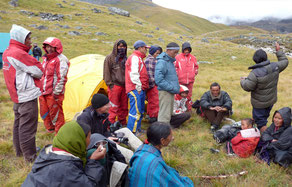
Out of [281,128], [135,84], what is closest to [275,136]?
[281,128]

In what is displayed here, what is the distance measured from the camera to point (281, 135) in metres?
4.15

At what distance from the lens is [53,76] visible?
4.86 meters

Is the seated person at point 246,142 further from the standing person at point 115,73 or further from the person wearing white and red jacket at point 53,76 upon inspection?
the person wearing white and red jacket at point 53,76

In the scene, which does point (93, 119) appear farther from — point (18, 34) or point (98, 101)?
point (18, 34)

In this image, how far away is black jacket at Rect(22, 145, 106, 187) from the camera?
2.18m

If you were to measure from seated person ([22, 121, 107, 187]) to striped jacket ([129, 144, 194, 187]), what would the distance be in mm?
412

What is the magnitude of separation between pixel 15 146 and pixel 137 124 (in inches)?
106

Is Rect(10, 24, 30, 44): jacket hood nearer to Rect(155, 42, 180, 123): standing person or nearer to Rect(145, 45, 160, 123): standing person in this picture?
Rect(155, 42, 180, 123): standing person

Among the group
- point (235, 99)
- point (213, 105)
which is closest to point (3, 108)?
point (213, 105)

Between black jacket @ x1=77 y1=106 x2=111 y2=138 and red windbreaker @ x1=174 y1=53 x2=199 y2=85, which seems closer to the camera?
black jacket @ x1=77 y1=106 x2=111 y2=138

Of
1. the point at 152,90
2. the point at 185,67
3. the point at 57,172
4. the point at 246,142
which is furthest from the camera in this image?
the point at 185,67

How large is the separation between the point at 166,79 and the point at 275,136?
2.65 m

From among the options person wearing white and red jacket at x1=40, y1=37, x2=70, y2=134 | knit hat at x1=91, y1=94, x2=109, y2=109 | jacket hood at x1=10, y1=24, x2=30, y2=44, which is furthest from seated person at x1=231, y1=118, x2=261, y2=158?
jacket hood at x1=10, y1=24, x2=30, y2=44

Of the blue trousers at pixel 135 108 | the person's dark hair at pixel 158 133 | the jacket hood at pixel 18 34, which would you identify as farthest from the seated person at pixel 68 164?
the blue trousers at pixel 135 108
